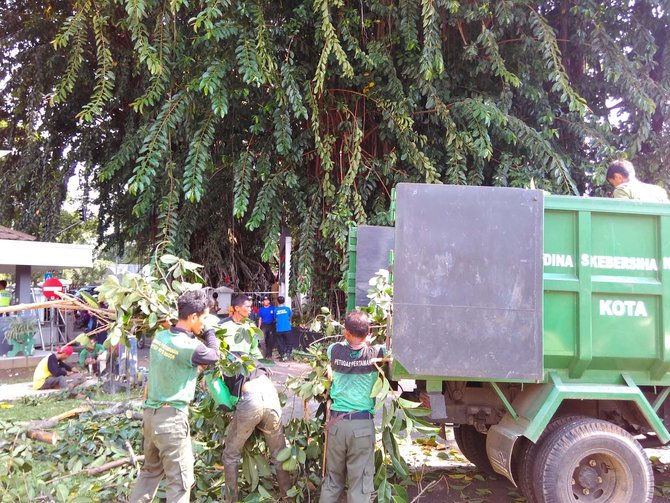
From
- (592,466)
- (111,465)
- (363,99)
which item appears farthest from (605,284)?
(363,99)

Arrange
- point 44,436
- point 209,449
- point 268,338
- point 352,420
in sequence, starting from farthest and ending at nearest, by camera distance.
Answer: point 268,338 < point 44,436 < point 209,449 < point 352,420

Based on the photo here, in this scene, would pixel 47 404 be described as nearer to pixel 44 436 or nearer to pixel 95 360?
pixel 95 360

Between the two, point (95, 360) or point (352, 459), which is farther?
point (95, 360)

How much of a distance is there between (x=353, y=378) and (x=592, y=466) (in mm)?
1844

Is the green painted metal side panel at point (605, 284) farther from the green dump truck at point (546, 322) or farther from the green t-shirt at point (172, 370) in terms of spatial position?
the green t-shirt at point (172, 370)

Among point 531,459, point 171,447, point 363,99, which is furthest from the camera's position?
point 363,99

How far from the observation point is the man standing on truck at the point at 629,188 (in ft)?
14.8

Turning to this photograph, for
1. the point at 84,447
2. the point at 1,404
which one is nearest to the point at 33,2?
the point at 1,404

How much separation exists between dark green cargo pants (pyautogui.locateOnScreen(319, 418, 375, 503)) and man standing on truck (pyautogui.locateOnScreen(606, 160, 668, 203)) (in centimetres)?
273

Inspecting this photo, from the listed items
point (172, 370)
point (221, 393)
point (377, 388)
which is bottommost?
point (221, 393)

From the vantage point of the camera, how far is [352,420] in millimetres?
3871

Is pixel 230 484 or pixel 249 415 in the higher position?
pixel 249 415

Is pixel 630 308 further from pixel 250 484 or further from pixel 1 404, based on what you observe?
pixel 1 404

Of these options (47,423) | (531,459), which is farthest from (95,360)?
(531,459)
